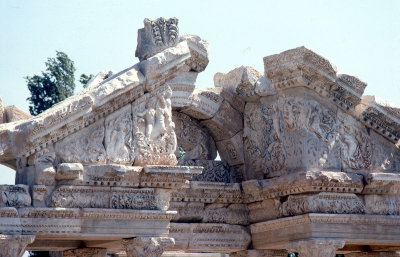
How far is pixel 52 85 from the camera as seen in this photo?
2400 centimetres

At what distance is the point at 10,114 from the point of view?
14750 mm

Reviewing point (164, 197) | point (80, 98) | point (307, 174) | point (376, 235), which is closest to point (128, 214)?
point (164, 197)

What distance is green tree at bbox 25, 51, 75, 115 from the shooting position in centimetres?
2378

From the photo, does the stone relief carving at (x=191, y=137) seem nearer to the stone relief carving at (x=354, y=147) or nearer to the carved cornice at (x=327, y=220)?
the carved cornice at (x=327, y=220)

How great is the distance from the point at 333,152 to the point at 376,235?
160cm

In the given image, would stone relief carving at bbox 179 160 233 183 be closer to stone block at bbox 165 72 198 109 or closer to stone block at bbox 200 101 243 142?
stone block at bbox 200 101 243 142

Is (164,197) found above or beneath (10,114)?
beneath

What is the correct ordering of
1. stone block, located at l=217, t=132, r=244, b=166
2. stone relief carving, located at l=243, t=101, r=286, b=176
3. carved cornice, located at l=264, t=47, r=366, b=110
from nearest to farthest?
carved cornice, located at l=264, t=47, r=366, b=110 → stone relief carving, located at l=243, t=101, r=286, b=176 → stone block, located at l=217, t=132, r=244, b=166

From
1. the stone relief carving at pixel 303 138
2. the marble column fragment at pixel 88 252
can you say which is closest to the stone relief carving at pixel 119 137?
the marble column fragment at pixel 88 252

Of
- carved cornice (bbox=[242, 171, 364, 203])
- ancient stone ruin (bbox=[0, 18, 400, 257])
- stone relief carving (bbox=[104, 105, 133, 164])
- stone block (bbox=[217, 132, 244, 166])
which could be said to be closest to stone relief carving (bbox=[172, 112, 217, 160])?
ancient stone ruin (bbox=[0, 18, 400, 257])

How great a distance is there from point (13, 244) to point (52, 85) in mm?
11417

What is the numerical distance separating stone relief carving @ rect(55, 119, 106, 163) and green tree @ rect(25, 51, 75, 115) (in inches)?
380

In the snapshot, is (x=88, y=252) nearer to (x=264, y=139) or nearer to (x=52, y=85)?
(x=264, y=139)

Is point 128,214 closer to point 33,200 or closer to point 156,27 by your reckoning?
point 33,200
